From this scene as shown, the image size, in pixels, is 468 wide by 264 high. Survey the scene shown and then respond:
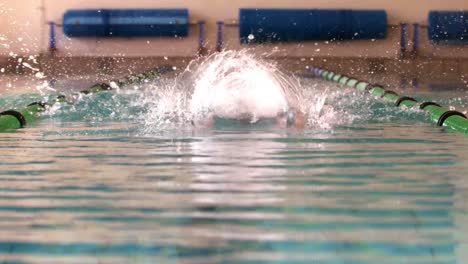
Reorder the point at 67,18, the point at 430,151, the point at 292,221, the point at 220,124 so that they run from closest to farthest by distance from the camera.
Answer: the point at 292,221
the point at 430,151
the point at 220,124
the point at 67,18

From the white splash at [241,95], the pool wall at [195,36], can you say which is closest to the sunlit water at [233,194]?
the white splash at [241,95]

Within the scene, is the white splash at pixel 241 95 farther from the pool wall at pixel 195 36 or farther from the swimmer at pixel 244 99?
the pool wall at pixel 195 36

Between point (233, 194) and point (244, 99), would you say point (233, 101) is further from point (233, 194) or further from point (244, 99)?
point (233, 194)

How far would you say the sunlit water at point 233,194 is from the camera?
1.47 m

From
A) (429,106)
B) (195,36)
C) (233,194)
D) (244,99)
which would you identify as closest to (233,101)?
(244,99)

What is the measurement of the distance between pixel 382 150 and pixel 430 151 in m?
0.16

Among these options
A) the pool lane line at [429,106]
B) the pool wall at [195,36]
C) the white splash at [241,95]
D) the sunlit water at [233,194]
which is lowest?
the sunlit water at [233,194]

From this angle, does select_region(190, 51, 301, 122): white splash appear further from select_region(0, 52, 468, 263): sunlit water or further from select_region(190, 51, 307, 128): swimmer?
select_region(0, 52, 468, 263): sunlit water

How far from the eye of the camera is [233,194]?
6.33ft

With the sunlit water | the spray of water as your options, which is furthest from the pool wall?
the sunlit water

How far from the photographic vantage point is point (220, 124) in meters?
3.50

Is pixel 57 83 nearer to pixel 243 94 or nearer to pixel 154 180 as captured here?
pixel 243 94

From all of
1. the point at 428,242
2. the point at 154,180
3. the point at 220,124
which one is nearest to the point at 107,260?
the point at 428,242

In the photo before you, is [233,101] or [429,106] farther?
[429,106]
